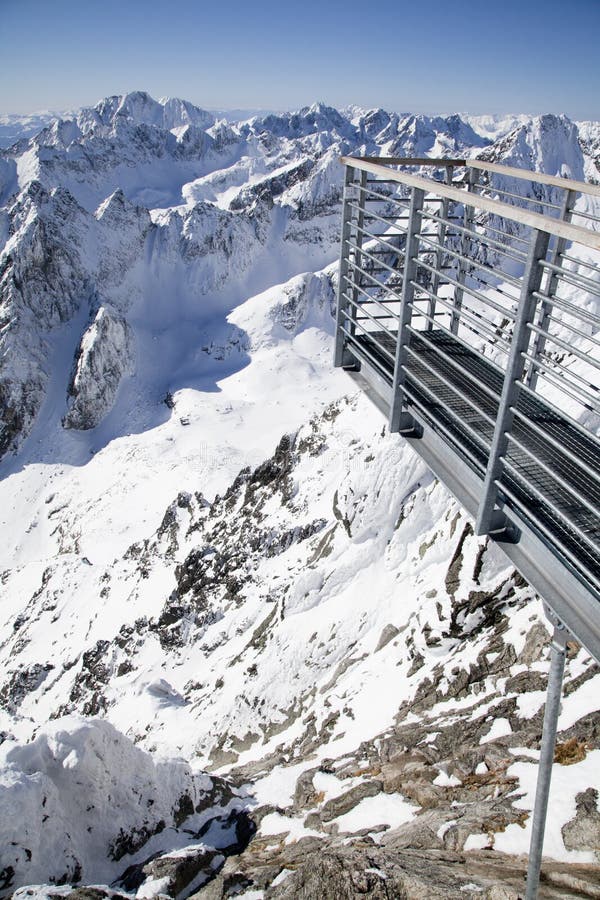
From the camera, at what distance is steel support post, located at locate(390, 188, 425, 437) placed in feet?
21.7

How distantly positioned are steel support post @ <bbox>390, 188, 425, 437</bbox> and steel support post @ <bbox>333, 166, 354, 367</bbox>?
70.5 inches

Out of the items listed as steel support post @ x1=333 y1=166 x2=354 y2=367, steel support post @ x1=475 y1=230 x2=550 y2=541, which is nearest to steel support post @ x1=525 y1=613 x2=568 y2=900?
steel support post @ x1=475 y1=230 x2=550 y2=541

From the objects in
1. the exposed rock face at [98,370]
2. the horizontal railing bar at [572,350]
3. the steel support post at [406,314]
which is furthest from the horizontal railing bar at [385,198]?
the exposed rock face at [98,370]

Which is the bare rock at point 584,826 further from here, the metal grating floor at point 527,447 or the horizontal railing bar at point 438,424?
the horizontal railing bar at point 438,424

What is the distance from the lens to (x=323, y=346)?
82.6m

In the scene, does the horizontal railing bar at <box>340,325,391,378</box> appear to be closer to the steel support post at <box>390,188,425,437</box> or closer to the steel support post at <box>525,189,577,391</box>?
the steel support post at <box>390,188,425,437</box>

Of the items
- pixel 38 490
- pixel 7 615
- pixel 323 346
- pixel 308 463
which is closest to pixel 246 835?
pixel 308 463

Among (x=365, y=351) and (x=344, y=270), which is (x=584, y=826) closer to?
(x=365, y=351)

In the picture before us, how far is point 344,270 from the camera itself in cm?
926

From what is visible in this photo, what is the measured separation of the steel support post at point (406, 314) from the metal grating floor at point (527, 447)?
165mm

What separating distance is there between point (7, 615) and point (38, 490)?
23.1 meters

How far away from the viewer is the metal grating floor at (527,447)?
17.9 ft

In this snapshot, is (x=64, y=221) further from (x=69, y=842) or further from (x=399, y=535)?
(x=69, y=842)

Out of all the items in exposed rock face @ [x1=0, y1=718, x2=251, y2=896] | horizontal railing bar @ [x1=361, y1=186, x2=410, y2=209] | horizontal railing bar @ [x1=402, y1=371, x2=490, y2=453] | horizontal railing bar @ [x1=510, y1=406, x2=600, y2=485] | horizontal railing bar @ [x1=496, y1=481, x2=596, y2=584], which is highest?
horizontal railing bar @ [x1=361, y1=186, x2=410, y2=209]
